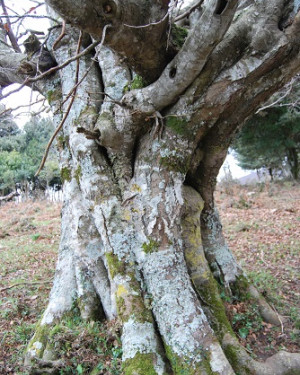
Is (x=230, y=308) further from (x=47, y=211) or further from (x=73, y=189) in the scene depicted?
(x=47, y=211)

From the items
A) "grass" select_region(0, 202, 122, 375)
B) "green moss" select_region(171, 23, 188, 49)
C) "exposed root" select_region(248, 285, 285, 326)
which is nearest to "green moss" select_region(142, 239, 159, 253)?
"grass" select_region(0, 202, 122, 375)

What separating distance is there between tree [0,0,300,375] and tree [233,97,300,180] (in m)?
10.9

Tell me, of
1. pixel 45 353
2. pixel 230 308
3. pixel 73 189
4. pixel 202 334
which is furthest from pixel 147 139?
pixel 45 353

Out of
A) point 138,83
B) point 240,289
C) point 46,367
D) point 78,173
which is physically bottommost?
point 240,289

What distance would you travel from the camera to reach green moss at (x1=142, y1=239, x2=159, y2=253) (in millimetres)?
2936

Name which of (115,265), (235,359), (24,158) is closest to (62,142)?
(115,265)

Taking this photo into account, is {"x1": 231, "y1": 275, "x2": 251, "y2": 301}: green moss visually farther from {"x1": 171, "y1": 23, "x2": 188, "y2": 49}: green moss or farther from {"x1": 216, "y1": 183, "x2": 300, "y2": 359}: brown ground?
{"x1": 171, "y1": 23, "x2": 188, "y2": 49}: green moss

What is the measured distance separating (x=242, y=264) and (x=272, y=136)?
1089cm

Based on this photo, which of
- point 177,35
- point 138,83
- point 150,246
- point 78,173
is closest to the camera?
point 150,246

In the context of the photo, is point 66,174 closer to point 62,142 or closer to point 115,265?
point 62,142

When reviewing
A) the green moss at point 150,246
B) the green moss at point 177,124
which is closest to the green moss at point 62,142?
the green moss at point 177,124

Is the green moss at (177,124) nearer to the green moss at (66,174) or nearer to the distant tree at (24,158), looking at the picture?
the green moss at (66,174)

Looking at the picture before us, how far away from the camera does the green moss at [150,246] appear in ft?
9.63

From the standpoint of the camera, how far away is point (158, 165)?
3.16 metres
